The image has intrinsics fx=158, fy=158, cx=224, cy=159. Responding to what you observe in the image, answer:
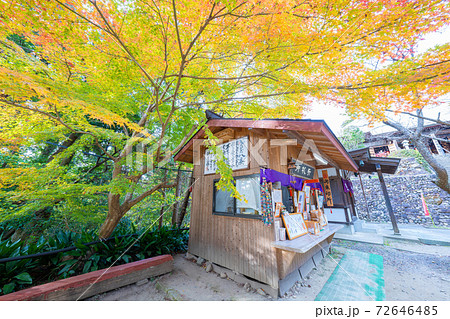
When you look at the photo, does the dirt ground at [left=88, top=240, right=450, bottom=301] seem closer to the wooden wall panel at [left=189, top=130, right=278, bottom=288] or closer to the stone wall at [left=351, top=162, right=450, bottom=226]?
the wooden wall panel at [left=189, top=130, right=278, bottom=288]

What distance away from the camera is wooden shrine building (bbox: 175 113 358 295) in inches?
145

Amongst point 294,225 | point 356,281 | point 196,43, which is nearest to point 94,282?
point 294,225

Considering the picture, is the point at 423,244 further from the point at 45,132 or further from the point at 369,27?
the point at 45,132

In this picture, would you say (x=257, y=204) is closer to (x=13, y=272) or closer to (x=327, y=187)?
(x=13, y=272)

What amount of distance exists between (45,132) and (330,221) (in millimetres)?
13629

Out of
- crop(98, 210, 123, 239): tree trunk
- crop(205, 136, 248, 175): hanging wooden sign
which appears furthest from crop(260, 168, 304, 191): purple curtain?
crop(98, 210, 123, 239): tree trunk

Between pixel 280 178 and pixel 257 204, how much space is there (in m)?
0.94

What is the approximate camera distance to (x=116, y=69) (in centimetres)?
390

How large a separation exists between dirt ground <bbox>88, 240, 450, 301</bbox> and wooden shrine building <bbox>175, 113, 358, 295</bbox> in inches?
12.7

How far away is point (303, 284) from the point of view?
413cm

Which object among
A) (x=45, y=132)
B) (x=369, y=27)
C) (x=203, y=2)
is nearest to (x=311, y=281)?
(x=369, y=27)

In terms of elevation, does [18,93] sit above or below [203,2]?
below

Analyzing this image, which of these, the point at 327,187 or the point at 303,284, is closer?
the point at 303,284
